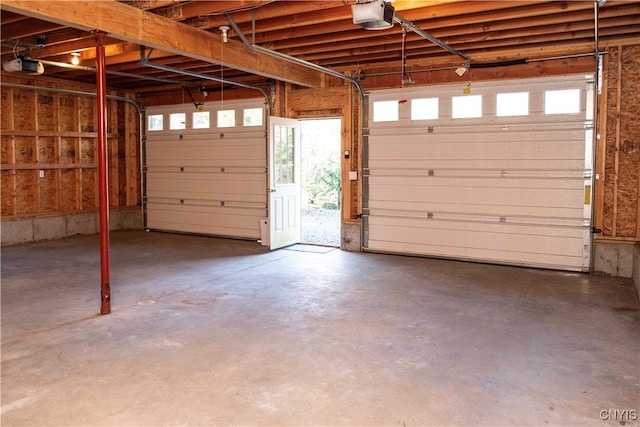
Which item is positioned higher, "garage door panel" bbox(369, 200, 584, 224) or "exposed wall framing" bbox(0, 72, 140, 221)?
"exposed wall framing" bbox(0, 72, 140, 221)

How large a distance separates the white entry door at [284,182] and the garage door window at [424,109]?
6.71 ft

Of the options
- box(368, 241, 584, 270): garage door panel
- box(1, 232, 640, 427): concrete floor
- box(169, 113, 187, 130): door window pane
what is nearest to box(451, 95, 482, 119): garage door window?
box(368, 241, 584, 270): garage door panel

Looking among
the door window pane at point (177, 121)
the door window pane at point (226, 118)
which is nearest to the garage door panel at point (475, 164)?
the door window pane at point (226, 118)

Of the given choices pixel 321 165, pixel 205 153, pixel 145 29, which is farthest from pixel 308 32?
pixel 321 165

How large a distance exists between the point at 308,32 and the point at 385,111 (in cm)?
233

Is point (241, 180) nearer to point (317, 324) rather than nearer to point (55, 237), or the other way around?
point (55, 237)

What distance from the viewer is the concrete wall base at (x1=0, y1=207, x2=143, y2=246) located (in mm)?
8586

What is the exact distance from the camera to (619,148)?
6.29 meters

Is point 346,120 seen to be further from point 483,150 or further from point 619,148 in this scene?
point 619,148

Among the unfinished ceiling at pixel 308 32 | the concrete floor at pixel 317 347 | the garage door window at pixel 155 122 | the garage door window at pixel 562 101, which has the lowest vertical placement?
the concrete floor at pixel 317 347

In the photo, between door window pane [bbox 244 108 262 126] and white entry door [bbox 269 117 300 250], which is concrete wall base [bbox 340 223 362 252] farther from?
door window pane [bbox 244 108 262 126]

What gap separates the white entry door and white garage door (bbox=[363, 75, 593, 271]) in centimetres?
134

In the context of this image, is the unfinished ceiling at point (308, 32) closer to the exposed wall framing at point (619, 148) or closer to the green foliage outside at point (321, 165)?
the exposed wall framing at point (619, 148)

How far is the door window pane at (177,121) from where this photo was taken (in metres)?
9.92
